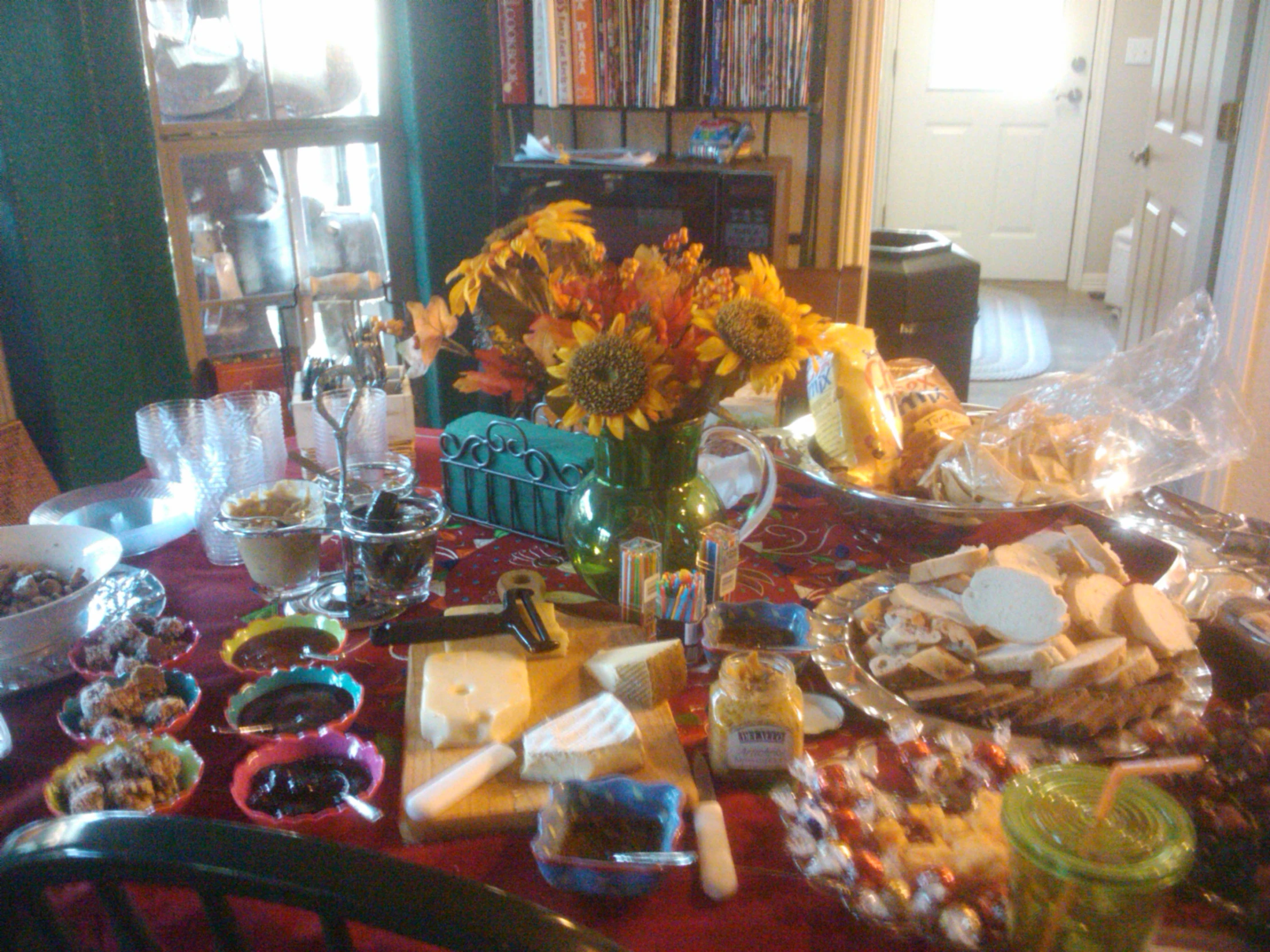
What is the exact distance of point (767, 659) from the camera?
2.89ft

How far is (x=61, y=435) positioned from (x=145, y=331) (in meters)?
0.30

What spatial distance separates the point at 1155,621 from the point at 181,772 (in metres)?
0.88

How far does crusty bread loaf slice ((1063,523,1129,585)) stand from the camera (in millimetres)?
1027

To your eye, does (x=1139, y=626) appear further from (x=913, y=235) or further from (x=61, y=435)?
(x=913, y=235)

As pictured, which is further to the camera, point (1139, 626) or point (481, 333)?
point (481, 333)

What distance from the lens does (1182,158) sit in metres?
2.81

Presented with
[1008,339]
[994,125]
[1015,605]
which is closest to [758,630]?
[1015,605]

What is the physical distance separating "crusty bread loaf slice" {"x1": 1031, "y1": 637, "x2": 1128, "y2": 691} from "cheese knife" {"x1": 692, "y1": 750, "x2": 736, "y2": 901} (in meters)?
0.31

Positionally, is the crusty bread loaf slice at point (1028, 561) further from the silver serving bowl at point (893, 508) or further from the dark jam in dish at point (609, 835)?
the dark jam in dish at point (609, 835)

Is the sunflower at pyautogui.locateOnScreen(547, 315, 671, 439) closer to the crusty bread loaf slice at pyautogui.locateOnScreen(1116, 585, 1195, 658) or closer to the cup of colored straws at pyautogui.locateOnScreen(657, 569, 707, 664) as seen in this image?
the cup of colored straws at pyautogui.locateOnScreen(657, 569, 707, 664)

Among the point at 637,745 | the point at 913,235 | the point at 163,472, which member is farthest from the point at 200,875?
the point at 913,235

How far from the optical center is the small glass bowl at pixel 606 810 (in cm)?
72

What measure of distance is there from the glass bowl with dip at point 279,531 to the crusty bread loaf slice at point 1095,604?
2.65ft

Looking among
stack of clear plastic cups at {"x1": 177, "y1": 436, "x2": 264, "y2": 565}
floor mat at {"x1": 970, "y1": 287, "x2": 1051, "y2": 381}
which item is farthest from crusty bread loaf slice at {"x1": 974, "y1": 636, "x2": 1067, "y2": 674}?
floor mat at {"x1": 970, "y1": 287, "x2": 1051, "y2": 381}
